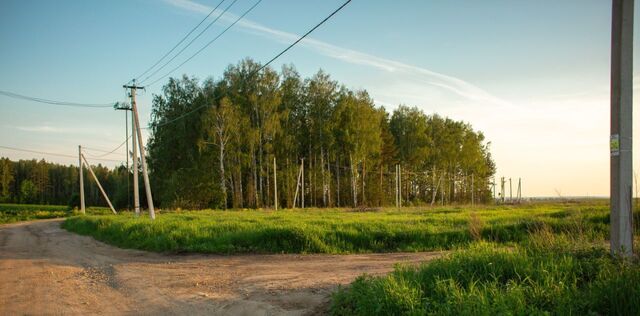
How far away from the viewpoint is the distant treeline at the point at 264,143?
43.5m

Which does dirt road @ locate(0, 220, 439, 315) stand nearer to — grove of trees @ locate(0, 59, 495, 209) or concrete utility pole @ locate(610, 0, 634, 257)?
concrete utility pole @ locate(610, 0, 634, 257)

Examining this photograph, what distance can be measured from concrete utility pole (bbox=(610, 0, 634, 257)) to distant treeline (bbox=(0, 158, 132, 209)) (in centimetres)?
10101

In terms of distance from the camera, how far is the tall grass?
4590 mm

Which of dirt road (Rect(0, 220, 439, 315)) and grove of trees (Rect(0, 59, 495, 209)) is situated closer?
dirt road (Rect(0, 220, 439, 315))

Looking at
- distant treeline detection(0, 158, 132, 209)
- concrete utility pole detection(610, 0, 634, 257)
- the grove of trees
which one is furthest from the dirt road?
distant treeline detection(0, 158, 132, 209)

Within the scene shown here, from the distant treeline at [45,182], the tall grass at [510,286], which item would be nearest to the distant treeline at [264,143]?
the tall grass at [510,286]

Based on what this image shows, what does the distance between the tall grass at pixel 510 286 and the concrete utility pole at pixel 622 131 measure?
443mm

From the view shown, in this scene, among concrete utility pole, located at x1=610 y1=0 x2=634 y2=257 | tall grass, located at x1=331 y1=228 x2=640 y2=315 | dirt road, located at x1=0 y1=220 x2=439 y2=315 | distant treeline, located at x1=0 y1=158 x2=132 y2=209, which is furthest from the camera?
distant treeline, located at x1=0 y1=158 x2=132 y2=209

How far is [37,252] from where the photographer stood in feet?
48.6

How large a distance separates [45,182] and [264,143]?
312 feet

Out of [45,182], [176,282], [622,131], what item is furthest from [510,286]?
[45,182]

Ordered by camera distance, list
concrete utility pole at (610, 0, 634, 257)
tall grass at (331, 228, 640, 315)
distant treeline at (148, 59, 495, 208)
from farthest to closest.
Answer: distant treeline at (148, 59, 495, 208)
concrete utility pole at (610, 0, 634, 257)
tall grass at (331, 228, 640, 315)

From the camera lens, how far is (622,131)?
19.9 feet

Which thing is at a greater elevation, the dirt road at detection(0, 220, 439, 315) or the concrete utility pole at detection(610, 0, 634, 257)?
the concrete utility pole at detection(610, 0, 634, 257)
